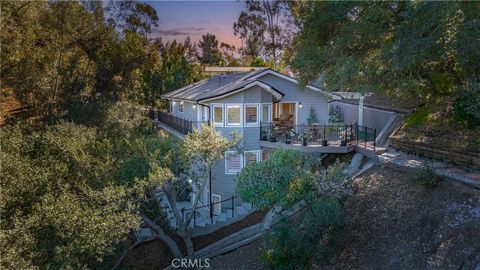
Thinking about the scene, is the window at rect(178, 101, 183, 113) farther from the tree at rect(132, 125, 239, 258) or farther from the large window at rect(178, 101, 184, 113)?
the tree at rect(132, 125, 239, 258)

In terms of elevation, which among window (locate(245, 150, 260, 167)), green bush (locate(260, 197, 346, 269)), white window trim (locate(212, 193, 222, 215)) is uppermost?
window (locate(245, 150, 260, 167))

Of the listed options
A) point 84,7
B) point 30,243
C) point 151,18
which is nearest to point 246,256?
point 30,243

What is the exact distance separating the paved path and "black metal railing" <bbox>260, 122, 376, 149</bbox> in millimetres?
1378

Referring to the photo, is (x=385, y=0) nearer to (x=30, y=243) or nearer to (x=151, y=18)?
(x=30, y=243)

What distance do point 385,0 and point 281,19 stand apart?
26.6 metres

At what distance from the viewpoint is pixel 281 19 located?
1416 inches

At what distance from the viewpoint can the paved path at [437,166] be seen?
9.38 metres

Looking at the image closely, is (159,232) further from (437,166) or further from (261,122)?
A: (437,166)

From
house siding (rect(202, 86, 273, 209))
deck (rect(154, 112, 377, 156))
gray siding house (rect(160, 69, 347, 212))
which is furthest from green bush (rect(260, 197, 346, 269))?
house siding (rect(202, 86, 273, 209))

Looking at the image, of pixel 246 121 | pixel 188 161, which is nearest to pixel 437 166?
pixel 188 161

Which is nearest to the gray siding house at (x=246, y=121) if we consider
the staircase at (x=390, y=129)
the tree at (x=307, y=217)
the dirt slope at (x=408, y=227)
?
the staircase at (x=390, y=129)

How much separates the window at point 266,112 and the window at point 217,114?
2.26 metres

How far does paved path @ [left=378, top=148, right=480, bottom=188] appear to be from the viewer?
9.38 m

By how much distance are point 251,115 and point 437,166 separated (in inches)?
357
